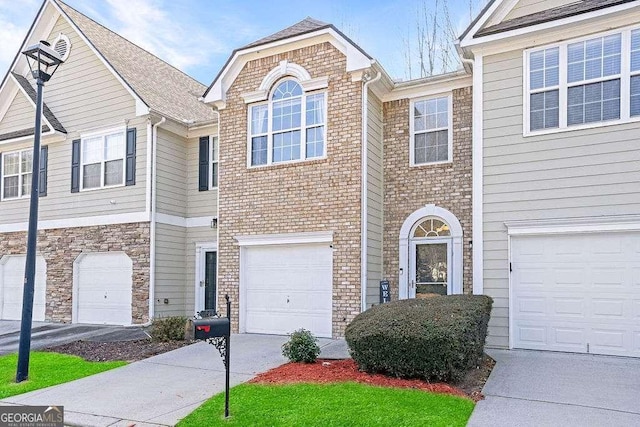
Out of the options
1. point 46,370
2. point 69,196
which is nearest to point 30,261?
point 46,370

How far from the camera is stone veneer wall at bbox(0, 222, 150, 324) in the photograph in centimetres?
1411

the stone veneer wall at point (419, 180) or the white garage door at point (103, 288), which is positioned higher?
the stone veneer wall at point (419, 180)

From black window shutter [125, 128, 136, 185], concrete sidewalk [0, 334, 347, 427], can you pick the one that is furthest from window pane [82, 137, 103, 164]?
concrete sidewalk [0, 334, 347, 427]

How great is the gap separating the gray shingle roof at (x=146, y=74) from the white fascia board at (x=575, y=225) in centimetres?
909

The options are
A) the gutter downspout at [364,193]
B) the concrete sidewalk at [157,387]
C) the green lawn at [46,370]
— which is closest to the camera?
the concrete sidewalk at [157,387]

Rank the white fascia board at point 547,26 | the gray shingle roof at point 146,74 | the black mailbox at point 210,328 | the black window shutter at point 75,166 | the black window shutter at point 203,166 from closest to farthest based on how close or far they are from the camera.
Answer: the black mailbox at point 210,328 → the white fascia board at point 547,26 → the gray shingle roof at point 146,74 → the black window shutter at point 203,166 → the black window shutter at point 75,166

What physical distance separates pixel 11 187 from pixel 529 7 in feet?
52.2

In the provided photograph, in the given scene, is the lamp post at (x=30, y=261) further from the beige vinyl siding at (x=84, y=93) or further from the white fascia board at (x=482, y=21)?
the white fascia board at (x=482, y=21)

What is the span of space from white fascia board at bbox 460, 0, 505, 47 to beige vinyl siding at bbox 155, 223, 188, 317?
365 inches

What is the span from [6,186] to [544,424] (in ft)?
56.4

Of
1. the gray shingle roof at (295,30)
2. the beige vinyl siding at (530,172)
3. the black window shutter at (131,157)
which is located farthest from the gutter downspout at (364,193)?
the black window shutter at (131,157)

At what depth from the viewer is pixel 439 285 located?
11203mm

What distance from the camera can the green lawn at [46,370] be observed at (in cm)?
805

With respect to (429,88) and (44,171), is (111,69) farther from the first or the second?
(429,88)
